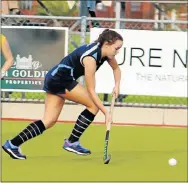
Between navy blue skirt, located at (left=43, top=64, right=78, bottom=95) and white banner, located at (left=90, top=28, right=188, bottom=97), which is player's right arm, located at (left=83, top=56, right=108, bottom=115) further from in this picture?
white banner, located at (left=90, top=28, right=188, bottom=97)

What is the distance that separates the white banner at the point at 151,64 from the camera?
12.3 meters

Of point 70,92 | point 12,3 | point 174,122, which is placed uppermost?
point 12,3

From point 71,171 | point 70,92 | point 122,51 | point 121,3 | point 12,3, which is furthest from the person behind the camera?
point 12,3

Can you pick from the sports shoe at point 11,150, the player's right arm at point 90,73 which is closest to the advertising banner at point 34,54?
the sports shoe at point 11,150

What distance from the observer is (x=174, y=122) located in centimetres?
1243

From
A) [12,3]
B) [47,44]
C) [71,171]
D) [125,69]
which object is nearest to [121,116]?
[125,69]

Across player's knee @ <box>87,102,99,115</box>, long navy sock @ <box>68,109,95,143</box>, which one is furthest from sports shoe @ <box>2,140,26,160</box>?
player's knee @ <box>87,102,99,115</box>

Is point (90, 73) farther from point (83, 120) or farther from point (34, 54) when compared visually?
point (34, 54)

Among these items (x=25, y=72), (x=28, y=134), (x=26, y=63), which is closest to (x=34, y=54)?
(x=26, y=63)

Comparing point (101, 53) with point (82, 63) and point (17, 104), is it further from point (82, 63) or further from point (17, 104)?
point (17, 104)

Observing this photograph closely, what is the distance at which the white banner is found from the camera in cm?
1230

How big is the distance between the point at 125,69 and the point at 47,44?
4.80 ft

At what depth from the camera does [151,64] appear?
12328 millimetres

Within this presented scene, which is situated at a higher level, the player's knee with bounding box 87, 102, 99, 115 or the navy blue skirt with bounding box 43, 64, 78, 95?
the navy blue skirt with bounding box 43, 64, 78, 95
